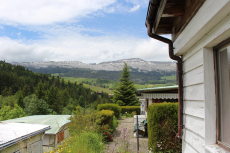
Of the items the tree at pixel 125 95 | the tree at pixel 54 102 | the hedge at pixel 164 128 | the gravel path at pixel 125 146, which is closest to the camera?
the hedge at pixel 164 128

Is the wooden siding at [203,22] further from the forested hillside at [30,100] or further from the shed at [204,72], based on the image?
the forested hillside at [30,100]

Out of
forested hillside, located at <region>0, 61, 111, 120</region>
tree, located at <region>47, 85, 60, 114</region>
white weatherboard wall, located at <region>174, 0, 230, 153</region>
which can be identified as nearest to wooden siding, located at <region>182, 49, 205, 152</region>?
white weatherboard wall, located at <region>174, 0, 230, 153</region>

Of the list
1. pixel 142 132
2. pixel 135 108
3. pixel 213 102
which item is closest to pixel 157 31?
pixel 213 102

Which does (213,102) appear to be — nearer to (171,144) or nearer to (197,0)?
(197,0)

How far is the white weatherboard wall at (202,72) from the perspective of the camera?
1554 millimetres

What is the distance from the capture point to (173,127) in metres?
6.28

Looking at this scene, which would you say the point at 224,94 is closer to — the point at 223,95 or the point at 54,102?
the point at 223,95

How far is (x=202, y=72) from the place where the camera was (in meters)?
1.96

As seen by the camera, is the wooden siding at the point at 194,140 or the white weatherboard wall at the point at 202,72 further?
the wooden siding at the point at 194,140

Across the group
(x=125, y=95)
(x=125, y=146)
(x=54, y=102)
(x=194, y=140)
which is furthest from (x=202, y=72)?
(x=54, y=102)

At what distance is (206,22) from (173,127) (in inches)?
215

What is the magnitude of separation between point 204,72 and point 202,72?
10 centimetres

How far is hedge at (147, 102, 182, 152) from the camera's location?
606 centimetres

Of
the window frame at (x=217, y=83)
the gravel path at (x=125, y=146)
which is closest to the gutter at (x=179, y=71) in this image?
the window frame at (x=217, y=83)
